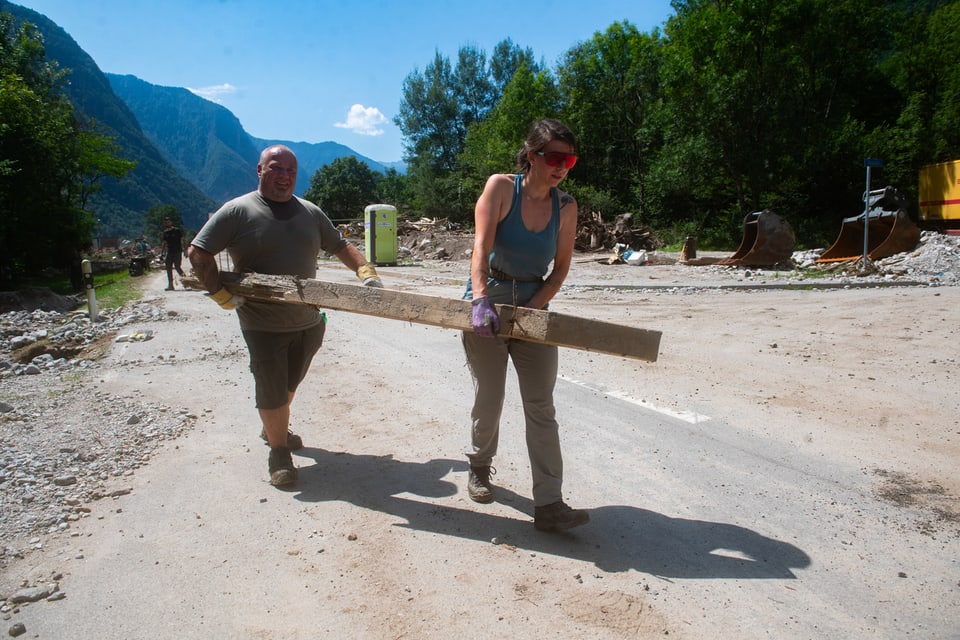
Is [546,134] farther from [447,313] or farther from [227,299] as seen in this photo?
[227,299]

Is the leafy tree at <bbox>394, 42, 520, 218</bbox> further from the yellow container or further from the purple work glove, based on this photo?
the purple work glove

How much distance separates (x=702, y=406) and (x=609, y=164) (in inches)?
1259

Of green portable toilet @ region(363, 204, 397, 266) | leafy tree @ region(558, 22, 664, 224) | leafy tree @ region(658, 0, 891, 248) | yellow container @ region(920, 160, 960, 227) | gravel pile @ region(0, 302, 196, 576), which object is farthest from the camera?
leafy tree @ region(558, 22, 664, 224)

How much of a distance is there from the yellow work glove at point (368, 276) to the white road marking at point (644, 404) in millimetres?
2702

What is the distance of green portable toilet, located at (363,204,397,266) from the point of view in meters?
24.6

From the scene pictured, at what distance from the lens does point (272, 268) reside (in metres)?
3.88

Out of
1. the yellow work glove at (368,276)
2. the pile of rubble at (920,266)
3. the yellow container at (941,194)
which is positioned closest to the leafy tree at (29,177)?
the yellow work glove at (368,276)

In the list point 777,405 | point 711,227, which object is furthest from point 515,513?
point 711,227

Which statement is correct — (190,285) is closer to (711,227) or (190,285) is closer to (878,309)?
(878,309)

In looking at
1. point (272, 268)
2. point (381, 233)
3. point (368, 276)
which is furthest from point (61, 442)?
point (381, 233)

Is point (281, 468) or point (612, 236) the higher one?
point (612, 236)

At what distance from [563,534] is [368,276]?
6.36ft

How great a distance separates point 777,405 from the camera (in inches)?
208

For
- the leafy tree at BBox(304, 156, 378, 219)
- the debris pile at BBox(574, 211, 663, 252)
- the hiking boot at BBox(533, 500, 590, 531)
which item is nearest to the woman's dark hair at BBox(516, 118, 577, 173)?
the hiking boot at BBox(533, 500, 590, 531)
